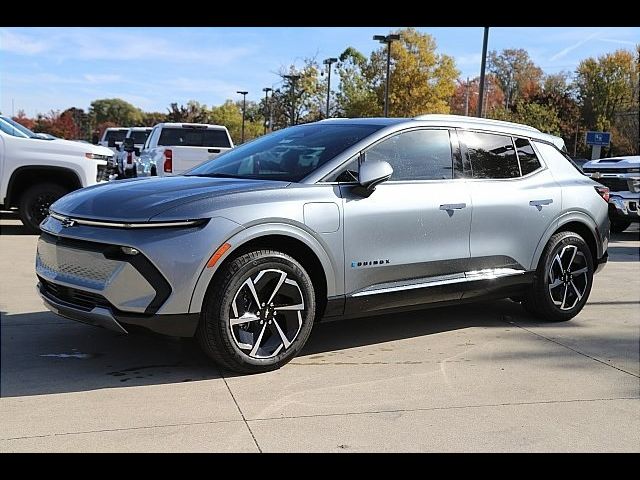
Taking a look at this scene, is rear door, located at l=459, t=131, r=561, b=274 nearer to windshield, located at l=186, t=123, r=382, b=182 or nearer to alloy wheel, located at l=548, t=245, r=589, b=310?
alloy wheel, located at l=548, t=245, r=589, b=310

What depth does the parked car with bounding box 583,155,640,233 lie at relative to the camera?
12352 millimetres

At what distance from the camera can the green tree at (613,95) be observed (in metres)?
46.2

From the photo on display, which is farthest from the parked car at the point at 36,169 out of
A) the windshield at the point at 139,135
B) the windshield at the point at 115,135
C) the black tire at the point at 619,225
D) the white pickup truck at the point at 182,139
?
the windshield at the point at 115,135

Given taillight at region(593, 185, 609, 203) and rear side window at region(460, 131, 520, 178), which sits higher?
rear side window at region(460, 131, 520, 178)

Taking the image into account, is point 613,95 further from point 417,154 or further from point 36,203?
point 417,154

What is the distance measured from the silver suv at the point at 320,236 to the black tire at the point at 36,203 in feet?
18.0

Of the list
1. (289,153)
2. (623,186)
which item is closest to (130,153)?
(623,186)

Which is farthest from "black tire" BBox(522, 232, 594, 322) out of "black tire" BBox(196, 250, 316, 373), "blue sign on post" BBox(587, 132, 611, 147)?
"blue sign on post" BBox(587, 132, 611, 147)

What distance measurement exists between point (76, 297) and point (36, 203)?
6443mm

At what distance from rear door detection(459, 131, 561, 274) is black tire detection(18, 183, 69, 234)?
265 inches

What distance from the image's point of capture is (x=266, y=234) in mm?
4098

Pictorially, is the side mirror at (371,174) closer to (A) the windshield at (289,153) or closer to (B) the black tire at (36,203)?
(A) the windshield at (289,153)

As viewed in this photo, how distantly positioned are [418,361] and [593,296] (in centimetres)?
330

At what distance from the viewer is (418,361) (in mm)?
4648
